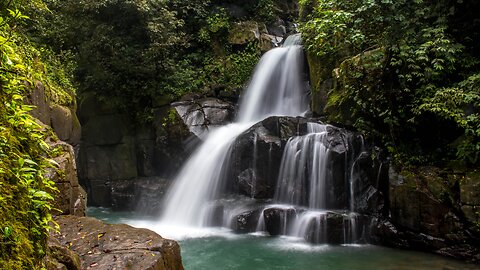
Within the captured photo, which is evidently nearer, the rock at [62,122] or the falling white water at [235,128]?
the rock at [62,122]

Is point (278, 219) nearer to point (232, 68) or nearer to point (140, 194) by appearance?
point (140, 194)

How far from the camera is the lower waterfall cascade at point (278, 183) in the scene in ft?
30.2

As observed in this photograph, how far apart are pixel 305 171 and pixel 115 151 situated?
7.66m

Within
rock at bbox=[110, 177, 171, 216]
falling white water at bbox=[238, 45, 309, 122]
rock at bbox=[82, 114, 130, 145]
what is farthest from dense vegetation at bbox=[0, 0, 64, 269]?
rock at bbox=[82, 114, 130, 145]

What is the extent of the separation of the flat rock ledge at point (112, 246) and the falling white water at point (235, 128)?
237 inches

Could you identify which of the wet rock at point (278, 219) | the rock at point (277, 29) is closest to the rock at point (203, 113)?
the wet rock at point (278, 219)

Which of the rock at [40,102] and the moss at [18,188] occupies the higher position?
the rock at [40,102]

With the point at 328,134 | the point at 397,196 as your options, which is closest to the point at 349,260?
the point at 397,196

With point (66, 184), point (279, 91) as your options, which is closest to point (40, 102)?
point (66, 184)

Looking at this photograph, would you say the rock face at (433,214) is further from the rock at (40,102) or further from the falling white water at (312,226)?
the rock at (40,102)

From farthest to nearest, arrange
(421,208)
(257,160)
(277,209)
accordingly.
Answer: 1. (257,160)
2. (277,209)
3. (421,208)

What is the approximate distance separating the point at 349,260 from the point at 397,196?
191 cm

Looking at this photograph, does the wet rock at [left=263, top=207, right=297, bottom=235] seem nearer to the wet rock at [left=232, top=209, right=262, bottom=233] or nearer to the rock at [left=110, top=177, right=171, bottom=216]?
the wet rock at [left=232, top=209, right=262, bottom=233]

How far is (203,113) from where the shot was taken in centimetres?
1325
